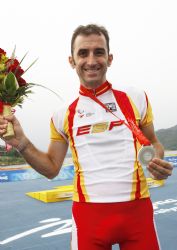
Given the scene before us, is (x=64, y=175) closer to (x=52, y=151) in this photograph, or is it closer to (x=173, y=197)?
(x=173, y=197)

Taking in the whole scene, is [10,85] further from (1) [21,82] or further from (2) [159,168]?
A: (2) [159,168]

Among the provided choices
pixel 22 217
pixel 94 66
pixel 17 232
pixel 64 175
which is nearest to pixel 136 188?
pixel 94 66

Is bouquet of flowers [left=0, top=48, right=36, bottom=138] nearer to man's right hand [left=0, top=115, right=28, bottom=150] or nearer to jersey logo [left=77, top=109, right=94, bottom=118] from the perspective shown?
man's right hand [left=0, top=115, right=28, bottom=150]

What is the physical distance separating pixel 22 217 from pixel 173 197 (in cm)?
393

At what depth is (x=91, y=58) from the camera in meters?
2.09

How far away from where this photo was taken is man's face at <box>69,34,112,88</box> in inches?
82.7

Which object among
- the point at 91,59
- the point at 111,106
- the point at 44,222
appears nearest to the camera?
the point at 91,59

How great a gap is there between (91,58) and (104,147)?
552 millimetres

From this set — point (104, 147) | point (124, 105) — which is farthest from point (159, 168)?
point (124, 105)

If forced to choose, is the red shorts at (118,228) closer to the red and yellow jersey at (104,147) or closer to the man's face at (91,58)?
the red and yellow jersey at (104,147)

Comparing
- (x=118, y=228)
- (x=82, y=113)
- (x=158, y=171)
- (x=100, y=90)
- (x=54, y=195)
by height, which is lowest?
(x=54, y=195)

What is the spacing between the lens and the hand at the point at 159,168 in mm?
1695

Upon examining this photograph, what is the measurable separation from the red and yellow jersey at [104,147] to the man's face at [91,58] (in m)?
0.11

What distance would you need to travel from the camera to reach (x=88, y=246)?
197 cm
